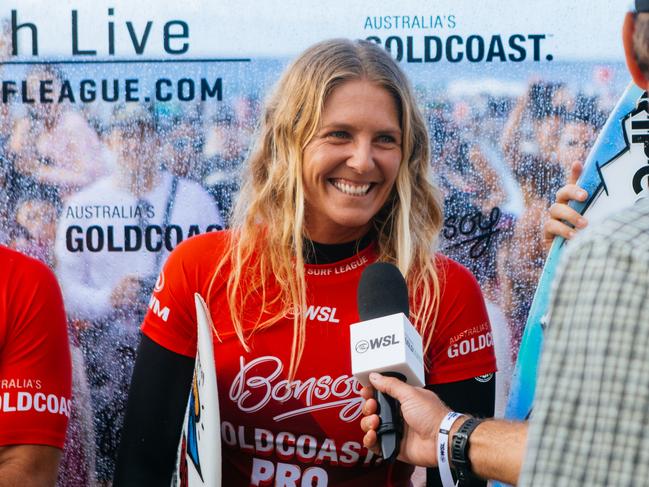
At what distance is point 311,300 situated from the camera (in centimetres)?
221

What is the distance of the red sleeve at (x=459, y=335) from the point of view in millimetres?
2186

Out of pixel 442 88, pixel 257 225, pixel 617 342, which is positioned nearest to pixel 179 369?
pixel 257 225

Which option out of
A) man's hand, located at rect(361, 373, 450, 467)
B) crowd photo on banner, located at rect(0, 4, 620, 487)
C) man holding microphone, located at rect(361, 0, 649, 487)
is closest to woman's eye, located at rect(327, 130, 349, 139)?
crowd photo on banner, located at rect(0, 4, 620, 487)

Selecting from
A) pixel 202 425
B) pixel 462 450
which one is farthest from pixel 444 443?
pixel 202 425

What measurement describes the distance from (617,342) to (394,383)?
68 centimetres

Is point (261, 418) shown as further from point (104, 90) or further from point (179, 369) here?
point (104, 90)

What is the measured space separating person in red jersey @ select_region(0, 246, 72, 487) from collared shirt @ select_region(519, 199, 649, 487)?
1605 millimetres

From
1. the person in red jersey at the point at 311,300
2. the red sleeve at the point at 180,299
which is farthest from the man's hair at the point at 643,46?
the red sleeve at the point at 180,299

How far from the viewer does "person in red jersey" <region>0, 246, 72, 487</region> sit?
2.18 meters

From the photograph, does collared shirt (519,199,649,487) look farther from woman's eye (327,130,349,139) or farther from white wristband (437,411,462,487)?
woman's eye (327,130,349,139)

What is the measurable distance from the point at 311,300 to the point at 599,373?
1.41m

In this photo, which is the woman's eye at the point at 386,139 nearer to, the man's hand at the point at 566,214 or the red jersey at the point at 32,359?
the man's hand at the point at 566,214

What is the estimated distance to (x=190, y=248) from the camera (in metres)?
2.27

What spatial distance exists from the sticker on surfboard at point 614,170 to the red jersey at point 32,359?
3.89 feet
